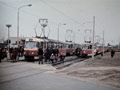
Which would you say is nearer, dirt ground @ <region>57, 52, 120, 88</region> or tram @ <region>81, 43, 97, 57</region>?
dirt ground @ <region>57, 52, 120, 88</region>

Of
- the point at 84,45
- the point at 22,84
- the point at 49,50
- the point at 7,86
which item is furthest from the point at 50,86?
the point at 84,45

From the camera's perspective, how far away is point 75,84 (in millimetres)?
6555

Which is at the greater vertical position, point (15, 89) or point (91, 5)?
point (91, 5)

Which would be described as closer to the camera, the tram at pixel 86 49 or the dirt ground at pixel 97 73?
the dirt ground at pixel 97 73

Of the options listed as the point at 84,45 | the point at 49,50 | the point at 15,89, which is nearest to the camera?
the point at 15,89

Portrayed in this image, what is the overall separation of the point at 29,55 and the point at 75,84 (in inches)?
339

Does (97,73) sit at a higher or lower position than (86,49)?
lower

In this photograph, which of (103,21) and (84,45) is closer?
(103,21)

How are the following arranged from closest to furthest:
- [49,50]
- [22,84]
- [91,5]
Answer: [22,84]
[91,5]
[49,50]

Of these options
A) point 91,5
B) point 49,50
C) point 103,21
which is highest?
point 91,5

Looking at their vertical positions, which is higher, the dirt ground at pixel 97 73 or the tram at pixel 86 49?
the tram at pixel 86 49

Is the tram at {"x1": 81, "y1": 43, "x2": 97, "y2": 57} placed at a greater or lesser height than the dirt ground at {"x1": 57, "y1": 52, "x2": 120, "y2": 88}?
greater

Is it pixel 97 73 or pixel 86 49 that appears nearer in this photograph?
pixel 97 73

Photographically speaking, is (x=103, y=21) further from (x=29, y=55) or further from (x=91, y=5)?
(x=29, y=55)
